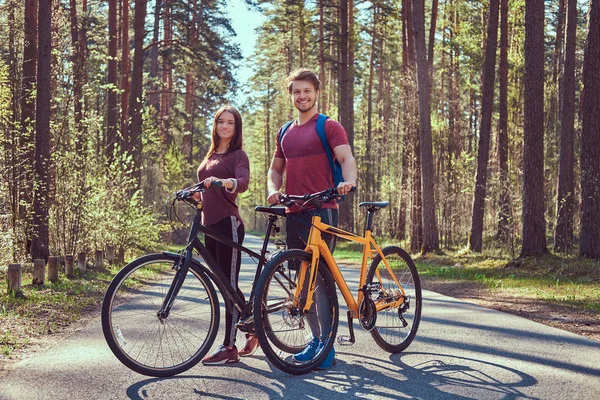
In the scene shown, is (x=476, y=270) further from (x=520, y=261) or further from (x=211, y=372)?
(x=211, y=372)

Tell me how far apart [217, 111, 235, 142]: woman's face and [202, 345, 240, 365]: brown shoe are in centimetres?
167

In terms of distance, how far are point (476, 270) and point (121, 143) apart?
11000 millimetres

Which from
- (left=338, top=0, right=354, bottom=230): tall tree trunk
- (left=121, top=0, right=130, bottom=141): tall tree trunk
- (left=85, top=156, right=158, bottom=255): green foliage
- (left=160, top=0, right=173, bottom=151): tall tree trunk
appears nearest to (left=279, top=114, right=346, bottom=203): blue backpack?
(left=85, top=156, right=158, bottom=255): green foliage

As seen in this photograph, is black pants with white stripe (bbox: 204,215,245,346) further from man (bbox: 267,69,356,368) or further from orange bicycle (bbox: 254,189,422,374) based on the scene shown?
orange bicycle (bbox: 254,189,422,374)

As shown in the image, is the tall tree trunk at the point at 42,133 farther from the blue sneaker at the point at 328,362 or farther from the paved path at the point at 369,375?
the blue sneaker at the point at 328,362

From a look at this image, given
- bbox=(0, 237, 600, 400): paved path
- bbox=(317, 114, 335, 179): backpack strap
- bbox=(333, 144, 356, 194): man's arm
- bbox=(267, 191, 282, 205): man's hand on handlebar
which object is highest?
bbox=(317, 114, 335, 179): backpack strap

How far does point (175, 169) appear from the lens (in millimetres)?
29469

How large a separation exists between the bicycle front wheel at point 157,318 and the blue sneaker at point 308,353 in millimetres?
623

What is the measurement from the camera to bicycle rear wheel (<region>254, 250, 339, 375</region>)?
4.68m

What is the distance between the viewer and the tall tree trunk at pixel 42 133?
11.4 m

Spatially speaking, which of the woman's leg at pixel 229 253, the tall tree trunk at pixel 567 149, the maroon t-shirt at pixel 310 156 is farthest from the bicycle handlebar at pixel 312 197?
the tall tree trunk at pixel 567 149

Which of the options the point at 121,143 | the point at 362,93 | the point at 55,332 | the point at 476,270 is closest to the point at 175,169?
the point at 121,143

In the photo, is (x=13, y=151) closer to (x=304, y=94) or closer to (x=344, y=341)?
(x=304, y=94)

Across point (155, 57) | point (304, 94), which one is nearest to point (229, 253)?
point (304, 94)
